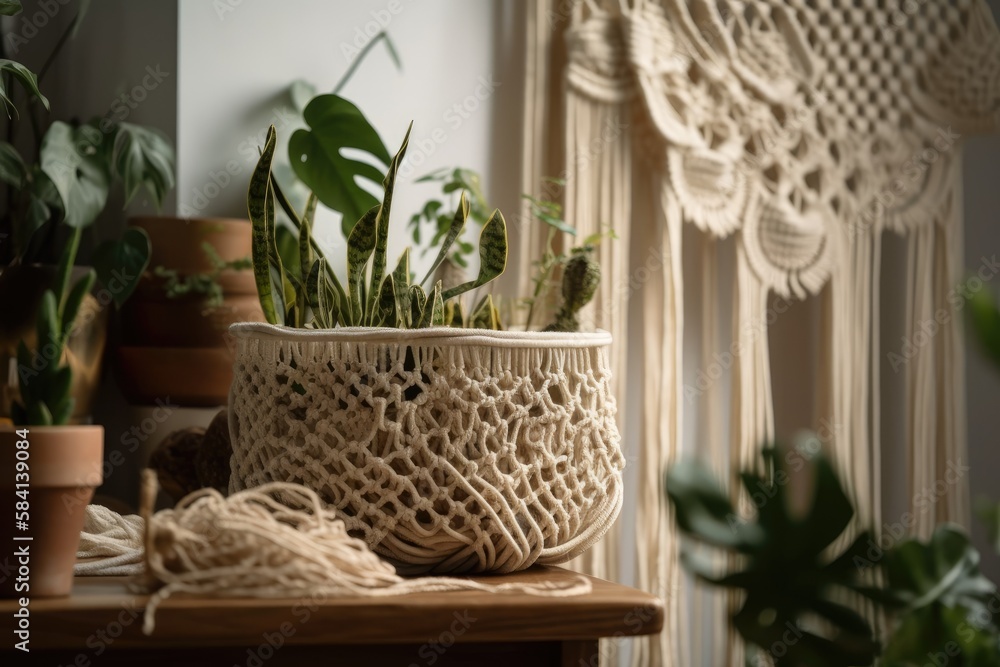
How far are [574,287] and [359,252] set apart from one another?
202 mm

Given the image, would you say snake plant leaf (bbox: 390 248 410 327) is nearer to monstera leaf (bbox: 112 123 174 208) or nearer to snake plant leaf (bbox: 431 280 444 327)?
snake plant leaf (bbox: 431 280 444 327)

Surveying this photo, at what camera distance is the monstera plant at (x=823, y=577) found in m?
0.27

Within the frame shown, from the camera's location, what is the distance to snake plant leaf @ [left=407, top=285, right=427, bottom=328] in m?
0.66

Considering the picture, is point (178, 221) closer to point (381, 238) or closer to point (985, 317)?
point (381, 238)

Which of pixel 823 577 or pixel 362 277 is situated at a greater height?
pixel 362 277

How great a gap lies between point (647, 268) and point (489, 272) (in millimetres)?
703

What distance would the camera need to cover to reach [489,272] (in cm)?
69

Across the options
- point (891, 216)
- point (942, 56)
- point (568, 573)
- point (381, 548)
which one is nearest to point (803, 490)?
point (891, 216)

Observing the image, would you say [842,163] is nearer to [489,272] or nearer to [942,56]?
[942,56]

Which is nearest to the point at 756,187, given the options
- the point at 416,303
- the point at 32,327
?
the point at 416,303

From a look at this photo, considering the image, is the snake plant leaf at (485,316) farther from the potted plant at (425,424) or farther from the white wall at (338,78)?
the white wall at (338,78)

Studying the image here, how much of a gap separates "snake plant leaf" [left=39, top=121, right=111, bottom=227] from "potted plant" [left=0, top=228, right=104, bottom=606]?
1.83ft

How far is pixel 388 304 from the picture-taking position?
0.66 metres

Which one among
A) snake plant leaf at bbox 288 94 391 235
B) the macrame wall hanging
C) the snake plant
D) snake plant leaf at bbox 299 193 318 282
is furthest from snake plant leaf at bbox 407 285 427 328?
the macrame wall hanging
